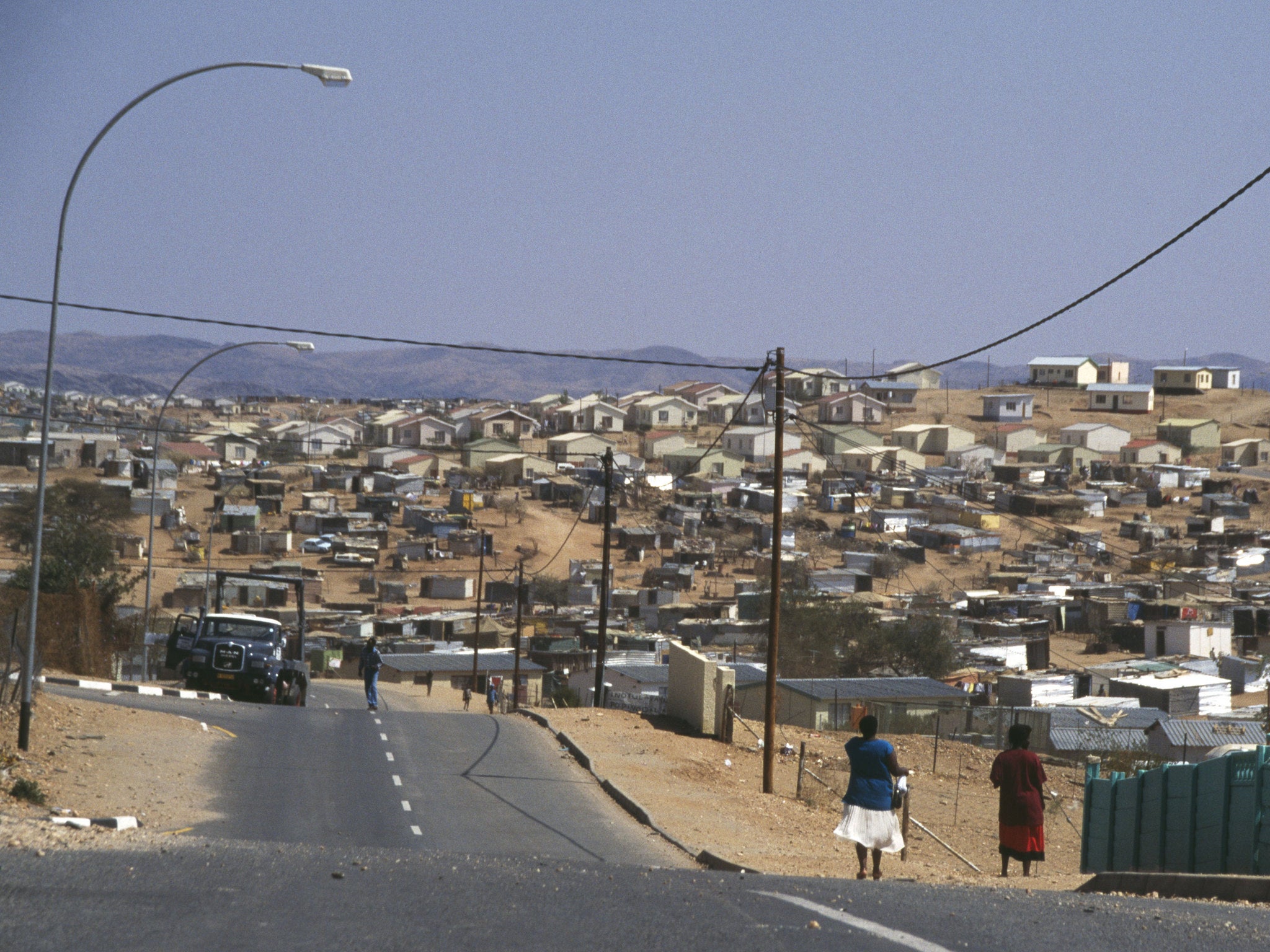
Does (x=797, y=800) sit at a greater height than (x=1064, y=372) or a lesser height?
lesser

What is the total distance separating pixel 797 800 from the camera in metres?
19.7

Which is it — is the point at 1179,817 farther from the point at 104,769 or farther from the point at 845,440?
the point at 845,440

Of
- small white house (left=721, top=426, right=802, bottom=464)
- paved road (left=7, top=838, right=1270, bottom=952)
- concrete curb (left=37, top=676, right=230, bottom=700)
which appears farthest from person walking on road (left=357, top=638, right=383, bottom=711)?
small white house (left=721, top=426, right=802, bottom=464)

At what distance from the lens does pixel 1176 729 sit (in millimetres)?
29516

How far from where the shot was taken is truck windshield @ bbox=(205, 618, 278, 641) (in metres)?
27.6

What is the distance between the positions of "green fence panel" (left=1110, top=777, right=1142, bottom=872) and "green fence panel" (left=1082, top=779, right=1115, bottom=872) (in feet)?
0.26

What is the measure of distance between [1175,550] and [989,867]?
209 feet

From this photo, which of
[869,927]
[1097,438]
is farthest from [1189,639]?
[1097,438]

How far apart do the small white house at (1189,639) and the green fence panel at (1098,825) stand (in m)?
37.6

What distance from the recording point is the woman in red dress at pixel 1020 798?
11.1 m

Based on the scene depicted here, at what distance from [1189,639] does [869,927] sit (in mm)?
47351

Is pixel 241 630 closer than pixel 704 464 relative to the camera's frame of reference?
Yes

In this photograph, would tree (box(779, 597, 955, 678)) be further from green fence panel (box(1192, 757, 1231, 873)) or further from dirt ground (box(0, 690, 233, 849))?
green fence panel (box(1192, 757, 1231, 873))

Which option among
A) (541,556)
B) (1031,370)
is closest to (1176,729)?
(541,556)
